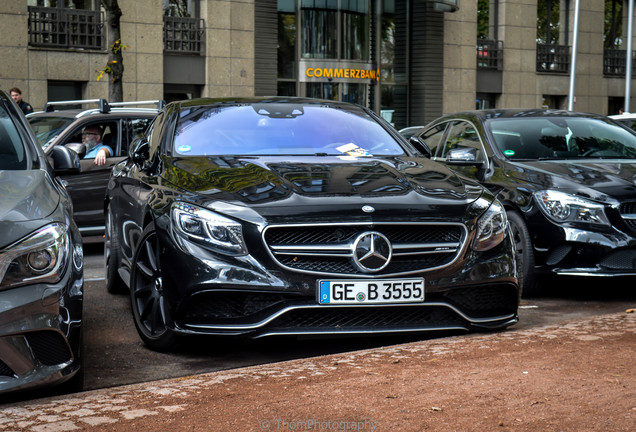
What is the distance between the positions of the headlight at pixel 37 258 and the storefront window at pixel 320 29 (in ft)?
90.3

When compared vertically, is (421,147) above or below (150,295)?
above

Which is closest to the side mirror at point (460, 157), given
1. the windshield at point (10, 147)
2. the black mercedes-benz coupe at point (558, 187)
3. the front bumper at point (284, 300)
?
the black mercedes-benz coupe at point (558, 187)

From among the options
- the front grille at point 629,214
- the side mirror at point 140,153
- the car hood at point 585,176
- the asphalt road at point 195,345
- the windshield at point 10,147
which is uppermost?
the windshield at point 10,147

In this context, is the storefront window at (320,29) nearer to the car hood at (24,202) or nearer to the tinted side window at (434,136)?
the tinted side window at (434,136)

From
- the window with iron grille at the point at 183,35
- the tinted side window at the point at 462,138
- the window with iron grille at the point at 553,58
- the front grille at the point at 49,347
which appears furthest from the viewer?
the window with iron grille at the point at 553,58

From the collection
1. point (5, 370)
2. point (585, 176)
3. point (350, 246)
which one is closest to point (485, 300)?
point (350, 246)

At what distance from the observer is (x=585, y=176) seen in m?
8.06

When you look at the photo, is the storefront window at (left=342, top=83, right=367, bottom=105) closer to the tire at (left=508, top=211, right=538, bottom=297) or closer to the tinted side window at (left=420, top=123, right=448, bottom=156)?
the tinted side window at (left=420, top=123, right=448, bottom=156)

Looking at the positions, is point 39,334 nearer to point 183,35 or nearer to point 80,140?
point 80,140

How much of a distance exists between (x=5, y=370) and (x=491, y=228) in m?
2.91

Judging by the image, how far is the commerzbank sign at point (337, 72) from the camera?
31578mm

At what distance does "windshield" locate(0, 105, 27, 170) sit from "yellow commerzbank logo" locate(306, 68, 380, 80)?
26161 mm

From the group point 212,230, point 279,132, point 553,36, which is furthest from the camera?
point 553,36

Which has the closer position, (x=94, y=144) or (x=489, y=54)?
(x=94, y=144)
